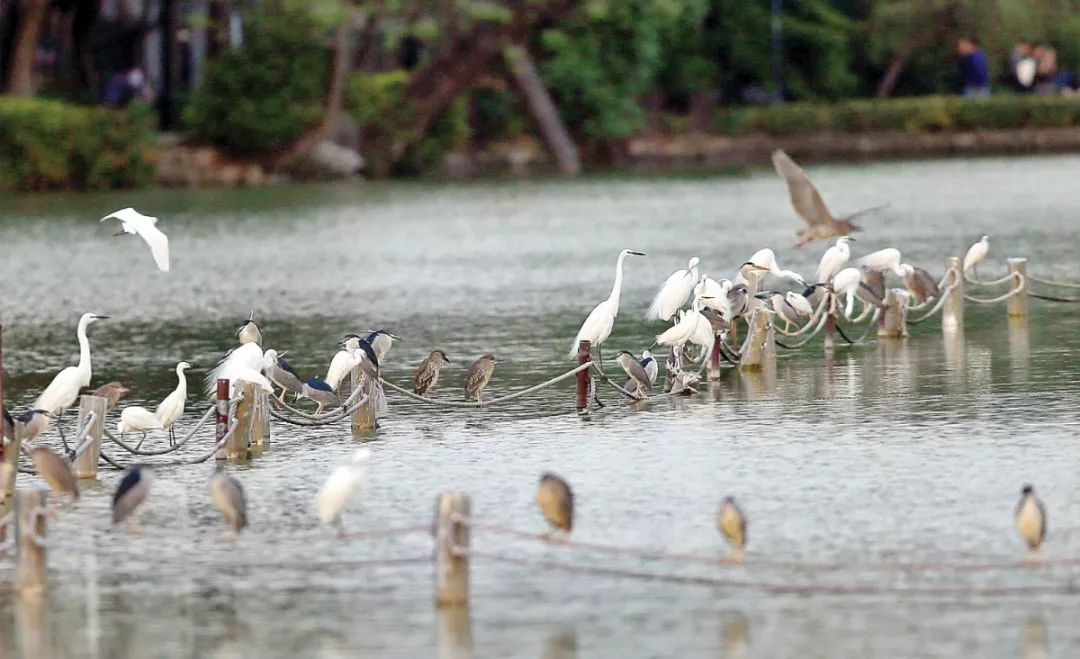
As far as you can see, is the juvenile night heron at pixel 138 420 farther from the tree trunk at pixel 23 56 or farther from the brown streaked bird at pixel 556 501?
the tree trunk at pixel 23 56

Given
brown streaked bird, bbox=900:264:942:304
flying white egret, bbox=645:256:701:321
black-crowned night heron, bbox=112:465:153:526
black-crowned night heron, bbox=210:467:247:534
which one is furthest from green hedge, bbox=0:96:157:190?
black-crowned night heron, bbox=210:467:247:534

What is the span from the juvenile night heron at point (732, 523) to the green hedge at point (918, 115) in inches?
1863

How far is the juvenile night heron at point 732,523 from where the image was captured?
9.20 meters

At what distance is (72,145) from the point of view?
44344mm

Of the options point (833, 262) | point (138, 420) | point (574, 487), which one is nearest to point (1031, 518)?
point (574, 487)

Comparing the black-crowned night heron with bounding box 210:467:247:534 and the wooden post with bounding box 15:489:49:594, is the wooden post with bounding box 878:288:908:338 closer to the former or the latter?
the black-crowned night heron with bounding box 210:467:247:534

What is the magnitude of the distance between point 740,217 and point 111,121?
15.7 meters

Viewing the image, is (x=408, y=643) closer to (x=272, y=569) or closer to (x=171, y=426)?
(x=272, y=569)

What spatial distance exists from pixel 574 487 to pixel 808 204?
842 centimetres

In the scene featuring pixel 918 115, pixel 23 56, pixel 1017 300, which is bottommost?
pixel 1017 300

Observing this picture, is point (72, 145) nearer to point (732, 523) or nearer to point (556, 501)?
point (556, 501)

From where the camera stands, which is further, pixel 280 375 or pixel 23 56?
pixel 23 56

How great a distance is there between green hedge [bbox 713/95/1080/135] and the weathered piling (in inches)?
1763

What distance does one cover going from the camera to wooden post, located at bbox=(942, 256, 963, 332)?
60.1ft
